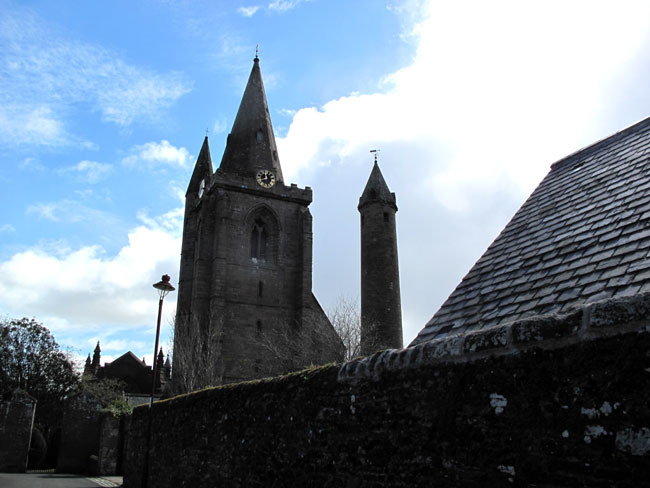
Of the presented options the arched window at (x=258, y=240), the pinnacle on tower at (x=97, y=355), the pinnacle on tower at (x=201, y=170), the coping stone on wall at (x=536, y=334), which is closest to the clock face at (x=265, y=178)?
the arched window at (x=258, y=240)

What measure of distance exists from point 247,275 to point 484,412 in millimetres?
36592

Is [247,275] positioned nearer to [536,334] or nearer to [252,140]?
[252,140]

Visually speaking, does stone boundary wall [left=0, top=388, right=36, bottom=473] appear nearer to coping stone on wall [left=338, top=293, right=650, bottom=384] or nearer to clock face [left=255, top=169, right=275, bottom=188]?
clock face [left=255, top=169, right=275, bottom=188]

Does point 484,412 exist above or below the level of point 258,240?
below

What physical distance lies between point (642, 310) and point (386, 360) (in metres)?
2.47

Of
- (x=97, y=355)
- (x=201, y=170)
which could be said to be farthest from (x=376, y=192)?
(x=97, y=355)

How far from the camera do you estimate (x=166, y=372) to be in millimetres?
56375

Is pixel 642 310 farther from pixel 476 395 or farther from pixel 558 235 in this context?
pixel 558 235

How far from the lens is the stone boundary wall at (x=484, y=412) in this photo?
3309 mm

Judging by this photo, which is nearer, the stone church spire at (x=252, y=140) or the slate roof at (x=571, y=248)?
the slate roof at (x=571, y=248)

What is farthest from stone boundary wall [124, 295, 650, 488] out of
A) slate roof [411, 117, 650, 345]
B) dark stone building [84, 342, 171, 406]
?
dark stone building [84, 342, 171, 406]

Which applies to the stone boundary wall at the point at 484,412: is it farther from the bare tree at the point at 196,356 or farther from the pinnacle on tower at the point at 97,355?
the pinnacle on tower at the point at 97,355

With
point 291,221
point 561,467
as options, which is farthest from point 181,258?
point 561,467

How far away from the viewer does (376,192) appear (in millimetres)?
36250
